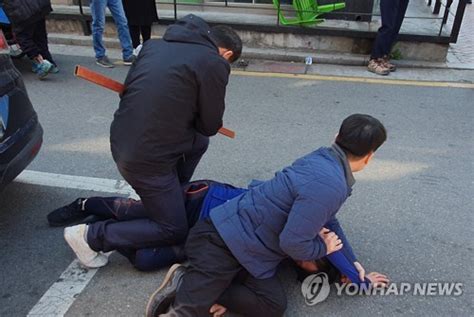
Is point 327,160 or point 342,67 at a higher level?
point 327,160

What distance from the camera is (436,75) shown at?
541cm

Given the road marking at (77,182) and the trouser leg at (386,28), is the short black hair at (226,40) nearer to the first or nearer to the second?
the road marking at (77,182)

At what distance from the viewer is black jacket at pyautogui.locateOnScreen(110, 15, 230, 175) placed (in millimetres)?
2068

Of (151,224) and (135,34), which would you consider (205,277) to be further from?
(135,34)

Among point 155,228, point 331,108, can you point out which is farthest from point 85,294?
point 331,108

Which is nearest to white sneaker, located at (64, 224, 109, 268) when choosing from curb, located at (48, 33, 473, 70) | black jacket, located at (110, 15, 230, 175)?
black jacket, located at (110, 15, 230, 175)

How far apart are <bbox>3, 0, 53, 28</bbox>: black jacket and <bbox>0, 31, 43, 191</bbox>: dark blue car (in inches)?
77.8

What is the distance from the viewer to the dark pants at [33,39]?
4.86 metres

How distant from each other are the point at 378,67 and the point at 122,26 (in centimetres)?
303

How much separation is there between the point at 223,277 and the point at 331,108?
2.80 metres

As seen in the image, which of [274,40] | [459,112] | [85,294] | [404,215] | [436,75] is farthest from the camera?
[274,40]

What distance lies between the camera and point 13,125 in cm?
251

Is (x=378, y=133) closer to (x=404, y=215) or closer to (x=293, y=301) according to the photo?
(x=293, y=301)

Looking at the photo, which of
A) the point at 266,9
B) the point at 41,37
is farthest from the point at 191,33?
the point at 266,9
